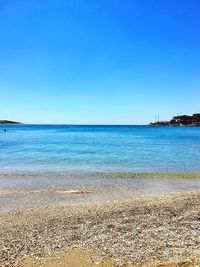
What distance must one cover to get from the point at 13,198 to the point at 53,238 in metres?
7.04

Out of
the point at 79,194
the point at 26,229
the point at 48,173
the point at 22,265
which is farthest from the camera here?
the point at 48,173

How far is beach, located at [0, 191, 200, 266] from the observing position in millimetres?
8609

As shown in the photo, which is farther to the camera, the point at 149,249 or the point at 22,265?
the point at 149,249

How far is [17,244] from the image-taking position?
30.9 ft

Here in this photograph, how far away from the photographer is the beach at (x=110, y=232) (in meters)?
8.61

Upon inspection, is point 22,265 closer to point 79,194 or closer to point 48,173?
point 79,194

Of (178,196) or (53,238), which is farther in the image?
(178,196)

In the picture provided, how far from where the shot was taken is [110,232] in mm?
10336

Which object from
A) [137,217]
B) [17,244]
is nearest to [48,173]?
[137,217]

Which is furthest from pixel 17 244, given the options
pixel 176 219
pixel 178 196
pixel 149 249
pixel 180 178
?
pixel 180 178

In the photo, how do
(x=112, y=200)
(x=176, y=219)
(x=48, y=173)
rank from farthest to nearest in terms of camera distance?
(x=48, y=173) → (x=112, y=200) → (x=176, y=219)

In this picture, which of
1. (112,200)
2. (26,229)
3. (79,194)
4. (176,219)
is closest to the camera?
(26,229)

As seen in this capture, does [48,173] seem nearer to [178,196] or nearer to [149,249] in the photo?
[178,196]

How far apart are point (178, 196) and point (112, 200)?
3.37 meters
